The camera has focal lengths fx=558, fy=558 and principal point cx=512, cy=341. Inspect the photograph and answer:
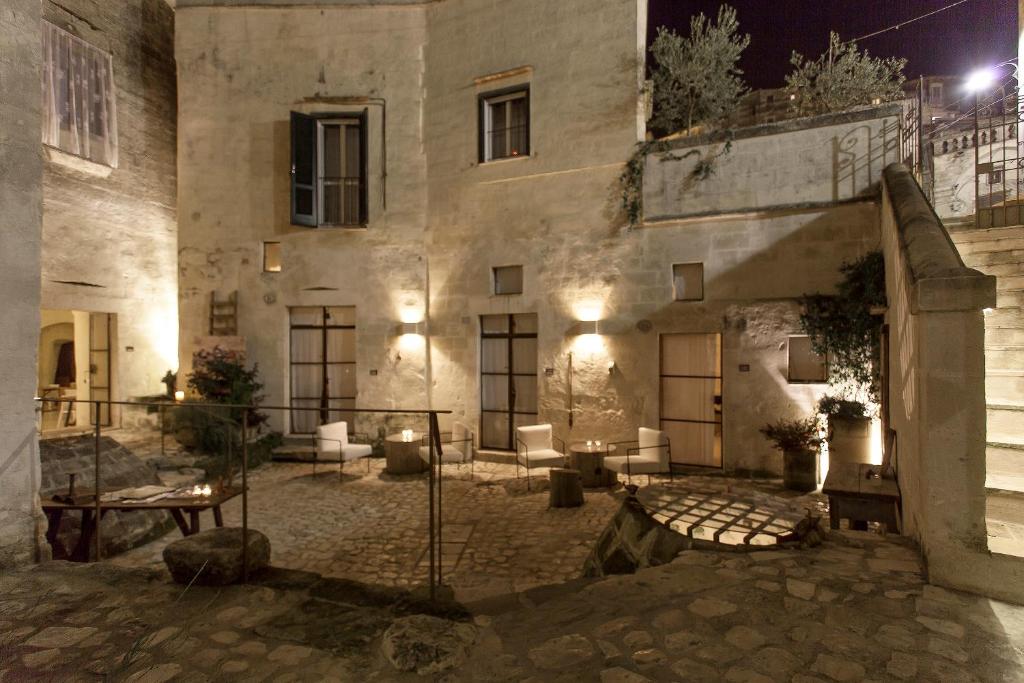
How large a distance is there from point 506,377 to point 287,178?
214 inches

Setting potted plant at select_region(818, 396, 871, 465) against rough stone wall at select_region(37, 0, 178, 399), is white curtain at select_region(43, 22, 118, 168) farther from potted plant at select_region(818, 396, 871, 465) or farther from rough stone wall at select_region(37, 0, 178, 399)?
potted plant at select_region(818, 396, 871, 465)

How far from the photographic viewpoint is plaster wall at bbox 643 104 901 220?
7.16m

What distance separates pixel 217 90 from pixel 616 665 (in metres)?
11.5

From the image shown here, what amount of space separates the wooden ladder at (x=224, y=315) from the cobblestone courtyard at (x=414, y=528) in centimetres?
308

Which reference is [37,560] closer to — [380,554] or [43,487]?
[43,487]

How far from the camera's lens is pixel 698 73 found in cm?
864

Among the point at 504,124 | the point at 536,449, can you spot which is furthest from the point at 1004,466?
the point at 504,124

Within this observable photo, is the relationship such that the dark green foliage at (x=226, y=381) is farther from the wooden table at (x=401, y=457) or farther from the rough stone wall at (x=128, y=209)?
the wooden table at (x=401, y=457)

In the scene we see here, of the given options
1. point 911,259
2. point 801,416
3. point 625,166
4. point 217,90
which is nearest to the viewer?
point 911,259

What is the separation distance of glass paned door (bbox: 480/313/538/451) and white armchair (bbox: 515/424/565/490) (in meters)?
0.91

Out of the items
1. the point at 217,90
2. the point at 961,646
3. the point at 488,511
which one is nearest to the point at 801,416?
the point at 488,511

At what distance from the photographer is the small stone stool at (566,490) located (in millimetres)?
6648

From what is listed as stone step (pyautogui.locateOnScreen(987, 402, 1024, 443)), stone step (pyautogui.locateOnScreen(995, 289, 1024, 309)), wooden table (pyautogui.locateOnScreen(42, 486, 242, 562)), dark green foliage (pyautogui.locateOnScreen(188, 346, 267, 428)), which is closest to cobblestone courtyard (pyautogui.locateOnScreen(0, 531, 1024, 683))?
wooden table (pyautogui.locateOnScreen(42, 486, 242, 562))

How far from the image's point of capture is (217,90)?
10.3 metres
